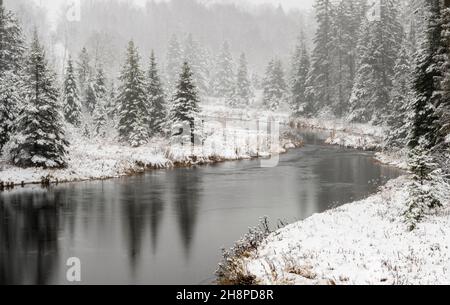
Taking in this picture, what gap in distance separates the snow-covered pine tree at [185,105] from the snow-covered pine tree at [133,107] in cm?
341

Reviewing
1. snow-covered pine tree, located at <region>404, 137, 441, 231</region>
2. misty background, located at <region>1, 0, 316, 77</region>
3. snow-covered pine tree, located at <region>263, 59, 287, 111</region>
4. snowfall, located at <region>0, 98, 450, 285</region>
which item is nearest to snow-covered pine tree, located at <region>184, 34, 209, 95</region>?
snow-covered pine tree, located at <region>263, 59, 287, 111</region>

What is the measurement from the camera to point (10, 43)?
147 ft

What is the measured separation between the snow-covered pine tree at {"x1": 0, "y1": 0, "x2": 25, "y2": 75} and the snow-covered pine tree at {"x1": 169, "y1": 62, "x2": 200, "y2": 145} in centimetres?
1495

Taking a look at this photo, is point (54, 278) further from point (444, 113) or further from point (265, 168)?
point (265, 168)

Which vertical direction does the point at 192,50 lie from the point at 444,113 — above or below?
above

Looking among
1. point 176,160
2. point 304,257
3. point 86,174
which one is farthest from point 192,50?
point 304,257

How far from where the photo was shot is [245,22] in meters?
153

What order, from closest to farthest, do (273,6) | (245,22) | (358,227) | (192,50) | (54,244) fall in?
(358,227) → (54,244) → (192,50) → (245,22) → (273,6)

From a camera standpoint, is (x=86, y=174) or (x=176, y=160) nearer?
(x=86, y=174)

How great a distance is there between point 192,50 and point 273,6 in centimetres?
8169

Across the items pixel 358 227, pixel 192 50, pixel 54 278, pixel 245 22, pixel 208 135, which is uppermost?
pixel 245 22

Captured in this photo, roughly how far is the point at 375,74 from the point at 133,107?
88.8ft

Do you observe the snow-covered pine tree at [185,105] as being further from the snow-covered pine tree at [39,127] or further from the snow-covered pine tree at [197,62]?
the snow-covered pine tree at [197,62]

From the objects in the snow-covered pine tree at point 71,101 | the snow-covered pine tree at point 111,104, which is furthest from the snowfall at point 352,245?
the snow-covered pine tree at point 111,104
